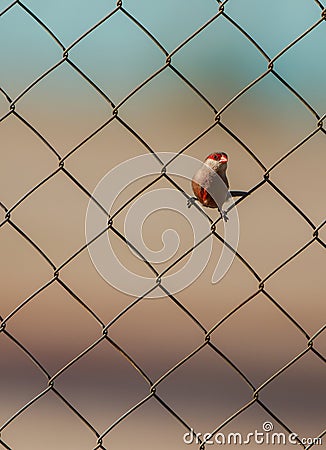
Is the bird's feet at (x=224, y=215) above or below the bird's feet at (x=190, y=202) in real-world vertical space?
below

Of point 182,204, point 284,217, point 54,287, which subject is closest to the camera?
point 182,204

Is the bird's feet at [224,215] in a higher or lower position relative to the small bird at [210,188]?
lower

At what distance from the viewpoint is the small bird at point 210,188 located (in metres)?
2.37

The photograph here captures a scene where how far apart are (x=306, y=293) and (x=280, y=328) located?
1637 millimetres

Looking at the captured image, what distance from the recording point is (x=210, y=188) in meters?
2.39

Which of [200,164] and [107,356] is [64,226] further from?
[200,164]

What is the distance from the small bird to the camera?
93.5 inches

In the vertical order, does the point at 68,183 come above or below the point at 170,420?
above

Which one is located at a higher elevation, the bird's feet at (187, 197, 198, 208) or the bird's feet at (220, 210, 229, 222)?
the bird's feet at (187, 197, 198, 208)

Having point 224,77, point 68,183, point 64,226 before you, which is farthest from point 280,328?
point 224,77

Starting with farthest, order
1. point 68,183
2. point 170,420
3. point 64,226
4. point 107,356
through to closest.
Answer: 1. point 68,183
2. point 64,226
3. point 107,356
4. point 170,420

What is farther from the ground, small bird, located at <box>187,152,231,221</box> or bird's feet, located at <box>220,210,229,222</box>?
small bird, located at <box>187,152,231,221</box>

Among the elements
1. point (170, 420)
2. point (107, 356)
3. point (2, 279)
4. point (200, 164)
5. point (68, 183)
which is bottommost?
point (170, 420)

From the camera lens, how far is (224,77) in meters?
21.3
